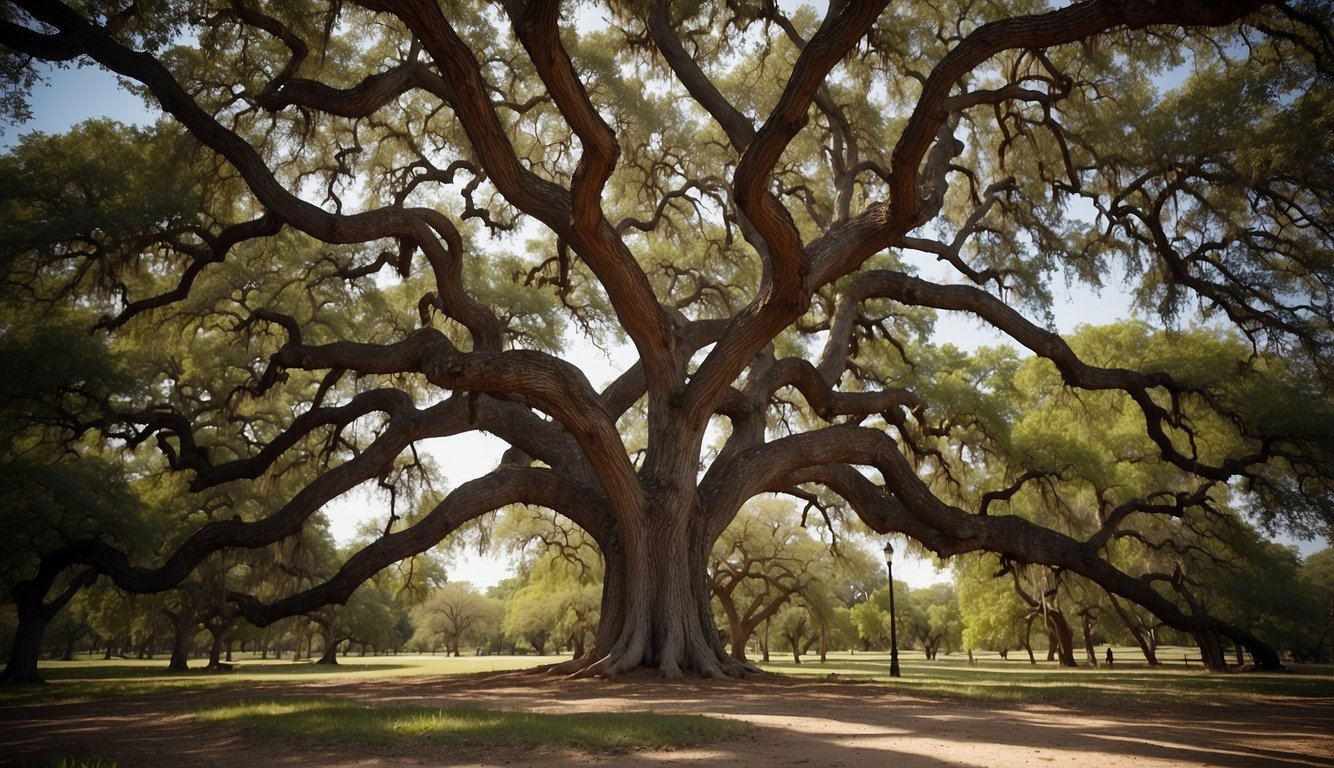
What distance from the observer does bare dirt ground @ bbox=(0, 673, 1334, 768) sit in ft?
16.9

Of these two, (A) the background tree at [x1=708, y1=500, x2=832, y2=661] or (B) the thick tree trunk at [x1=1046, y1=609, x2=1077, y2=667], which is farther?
(A) the background tree at [x1=708, y1=500, x2=832, y2=661]

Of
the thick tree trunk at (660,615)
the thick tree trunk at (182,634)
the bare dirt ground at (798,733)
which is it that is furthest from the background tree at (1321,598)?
the thick tree trunk at (182,634)

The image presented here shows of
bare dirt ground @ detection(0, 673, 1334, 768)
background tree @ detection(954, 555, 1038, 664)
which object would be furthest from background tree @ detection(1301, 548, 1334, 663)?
bare dirt ground @ detection(0, 673, 1334, 768)

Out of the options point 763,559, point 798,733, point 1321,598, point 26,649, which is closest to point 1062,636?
point 1321,598

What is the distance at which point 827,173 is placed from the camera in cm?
1797

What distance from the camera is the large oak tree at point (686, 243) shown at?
10508 mm

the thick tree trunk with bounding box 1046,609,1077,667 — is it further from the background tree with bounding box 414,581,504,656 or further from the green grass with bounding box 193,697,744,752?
the background tree with bounding box 414,581,504,656

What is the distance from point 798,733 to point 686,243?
44.8ft

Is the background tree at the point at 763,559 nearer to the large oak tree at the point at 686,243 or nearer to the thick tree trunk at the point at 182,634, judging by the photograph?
the large oak tree at the point at 686,243

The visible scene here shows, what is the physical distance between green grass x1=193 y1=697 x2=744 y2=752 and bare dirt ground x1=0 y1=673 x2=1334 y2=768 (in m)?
0.21

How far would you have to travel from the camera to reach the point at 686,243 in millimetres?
18297

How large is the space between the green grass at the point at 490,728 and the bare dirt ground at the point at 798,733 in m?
0.21

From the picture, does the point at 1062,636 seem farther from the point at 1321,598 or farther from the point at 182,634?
the point at 182,634

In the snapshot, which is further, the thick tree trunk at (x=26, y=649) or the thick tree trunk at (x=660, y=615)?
the thick tree trunk at (x=26, y=649)
